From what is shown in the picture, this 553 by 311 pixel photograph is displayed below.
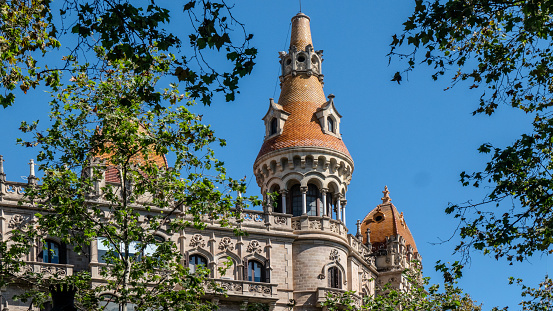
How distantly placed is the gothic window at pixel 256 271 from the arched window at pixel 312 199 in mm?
4436

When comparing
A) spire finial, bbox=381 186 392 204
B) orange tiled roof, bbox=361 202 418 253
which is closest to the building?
orange tiled roof, bbox=361 202 418 253

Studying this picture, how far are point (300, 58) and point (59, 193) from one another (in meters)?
25.2

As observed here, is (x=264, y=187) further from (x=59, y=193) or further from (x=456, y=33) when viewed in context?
(x=456, y=33)

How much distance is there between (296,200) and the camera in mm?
54531

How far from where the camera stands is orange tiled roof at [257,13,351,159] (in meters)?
55.0

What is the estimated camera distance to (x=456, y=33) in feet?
74.6

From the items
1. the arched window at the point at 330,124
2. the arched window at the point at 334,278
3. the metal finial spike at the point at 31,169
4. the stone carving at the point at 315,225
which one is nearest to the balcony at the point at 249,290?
the arched window at the point at 334,278

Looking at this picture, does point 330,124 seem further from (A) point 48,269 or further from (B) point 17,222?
(A) point 48,269

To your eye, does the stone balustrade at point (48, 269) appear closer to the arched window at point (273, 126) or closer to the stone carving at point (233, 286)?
the stone carving at point (233, 286)

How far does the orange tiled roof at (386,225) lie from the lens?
63625mm

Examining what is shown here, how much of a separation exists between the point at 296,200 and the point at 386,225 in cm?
1145

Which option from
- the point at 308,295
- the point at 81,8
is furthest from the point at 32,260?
the point at 81,8

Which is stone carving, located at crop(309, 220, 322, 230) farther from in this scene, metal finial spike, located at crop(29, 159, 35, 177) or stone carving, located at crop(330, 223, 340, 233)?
metal finial spike, located at crop(29, 159, 35, 177)

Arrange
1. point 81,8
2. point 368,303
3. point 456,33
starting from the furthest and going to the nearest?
1. point 368,303
2. point 456,33
3. point 81,8
